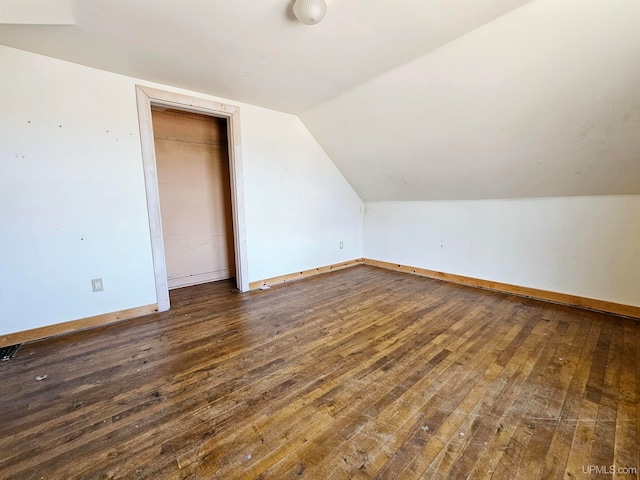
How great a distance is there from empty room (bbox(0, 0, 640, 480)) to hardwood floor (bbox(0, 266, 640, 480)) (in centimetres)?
1

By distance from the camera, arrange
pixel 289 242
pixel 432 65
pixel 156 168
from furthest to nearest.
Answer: pixel 289 242 < pixel 156 168 < pixel 432 65

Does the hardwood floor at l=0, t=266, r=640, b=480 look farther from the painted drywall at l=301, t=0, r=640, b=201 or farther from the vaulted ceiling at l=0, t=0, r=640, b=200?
the vaulted ceiling at l=0, t=0, r=640, b=200

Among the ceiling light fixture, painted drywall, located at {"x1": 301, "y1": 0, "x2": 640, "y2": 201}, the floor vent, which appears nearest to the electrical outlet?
the floor vent

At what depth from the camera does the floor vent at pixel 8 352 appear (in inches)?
78.5

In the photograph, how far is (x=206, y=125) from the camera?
12.1ft

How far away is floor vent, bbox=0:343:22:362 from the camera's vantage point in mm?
1993

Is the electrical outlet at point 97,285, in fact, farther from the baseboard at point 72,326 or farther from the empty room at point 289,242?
the baseboard at point 72,326

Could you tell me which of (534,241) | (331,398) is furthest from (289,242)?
(534,241)

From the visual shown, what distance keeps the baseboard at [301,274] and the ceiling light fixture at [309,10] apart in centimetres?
278

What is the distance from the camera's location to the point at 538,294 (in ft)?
9.93

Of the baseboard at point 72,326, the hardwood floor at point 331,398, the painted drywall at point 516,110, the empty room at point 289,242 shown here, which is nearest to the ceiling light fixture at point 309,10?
the empty room at point 289,242

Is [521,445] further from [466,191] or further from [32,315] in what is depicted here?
[32,315]

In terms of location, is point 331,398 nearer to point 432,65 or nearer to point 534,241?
point 432,65

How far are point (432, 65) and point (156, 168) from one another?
9.41 feet
